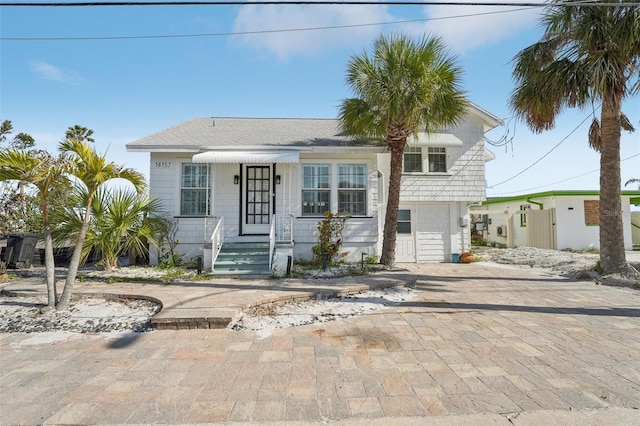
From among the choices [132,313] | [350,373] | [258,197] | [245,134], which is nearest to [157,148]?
[245,134]

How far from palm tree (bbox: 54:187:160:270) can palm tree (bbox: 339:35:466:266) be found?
6.68 metres

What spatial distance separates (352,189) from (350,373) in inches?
305

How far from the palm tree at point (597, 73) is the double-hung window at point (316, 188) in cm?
624

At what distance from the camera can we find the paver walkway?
260 cm

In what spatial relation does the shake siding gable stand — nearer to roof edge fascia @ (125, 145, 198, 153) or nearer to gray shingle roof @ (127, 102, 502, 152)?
gray shingle roof @ (127, 102, 502, 152)

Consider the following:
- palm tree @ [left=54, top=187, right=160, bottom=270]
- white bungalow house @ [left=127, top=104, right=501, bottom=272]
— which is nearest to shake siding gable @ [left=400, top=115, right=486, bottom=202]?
white bungalow house @ [left=127, top=104, right=501, bottom=272]

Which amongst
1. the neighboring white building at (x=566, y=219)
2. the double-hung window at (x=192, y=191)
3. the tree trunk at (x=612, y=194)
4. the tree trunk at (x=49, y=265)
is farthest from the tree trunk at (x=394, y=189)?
the neighboring white building at (x=566, y=219)

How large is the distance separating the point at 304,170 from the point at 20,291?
7.66m

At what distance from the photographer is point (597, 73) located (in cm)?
752

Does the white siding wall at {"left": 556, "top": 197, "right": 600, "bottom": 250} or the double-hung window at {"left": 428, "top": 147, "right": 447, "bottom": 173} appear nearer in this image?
the double-hung window at {"left": 428, "top": 147, "right": 447, "bottom": 173}

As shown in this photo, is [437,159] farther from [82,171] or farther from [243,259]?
[82,171]

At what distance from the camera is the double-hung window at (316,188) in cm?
1053

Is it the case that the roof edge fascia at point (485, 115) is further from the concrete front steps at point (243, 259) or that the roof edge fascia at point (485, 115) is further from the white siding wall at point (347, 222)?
the concrete front steps at point (243, 259)

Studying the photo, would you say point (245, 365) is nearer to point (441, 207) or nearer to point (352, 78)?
point (352, 78)
